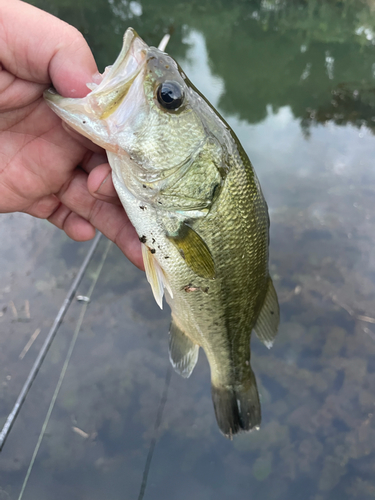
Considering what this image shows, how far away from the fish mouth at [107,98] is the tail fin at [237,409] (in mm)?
1267

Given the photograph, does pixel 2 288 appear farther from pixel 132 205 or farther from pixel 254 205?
pixel 254 205

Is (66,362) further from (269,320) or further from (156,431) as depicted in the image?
(269,320)

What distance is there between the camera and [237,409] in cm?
151

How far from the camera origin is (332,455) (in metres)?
2.13

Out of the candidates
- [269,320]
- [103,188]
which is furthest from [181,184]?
[269,320]

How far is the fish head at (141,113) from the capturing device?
1.00 meters

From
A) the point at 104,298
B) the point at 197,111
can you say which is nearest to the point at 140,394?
the point at 104,298

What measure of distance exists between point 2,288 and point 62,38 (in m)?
2.28

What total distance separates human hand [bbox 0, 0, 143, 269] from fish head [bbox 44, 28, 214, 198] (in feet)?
0.47

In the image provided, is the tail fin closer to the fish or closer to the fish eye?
the fish

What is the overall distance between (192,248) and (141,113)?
499 millimetres

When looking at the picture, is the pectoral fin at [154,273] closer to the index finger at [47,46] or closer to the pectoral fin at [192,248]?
the pectoral fin at [192,248]

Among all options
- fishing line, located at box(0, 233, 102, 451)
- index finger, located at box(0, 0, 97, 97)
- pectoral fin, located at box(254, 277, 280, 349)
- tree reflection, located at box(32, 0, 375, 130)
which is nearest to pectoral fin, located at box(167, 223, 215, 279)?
pectoral fin, located at box(254, 277, 280, 349)

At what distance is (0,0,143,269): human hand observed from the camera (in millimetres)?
1123
